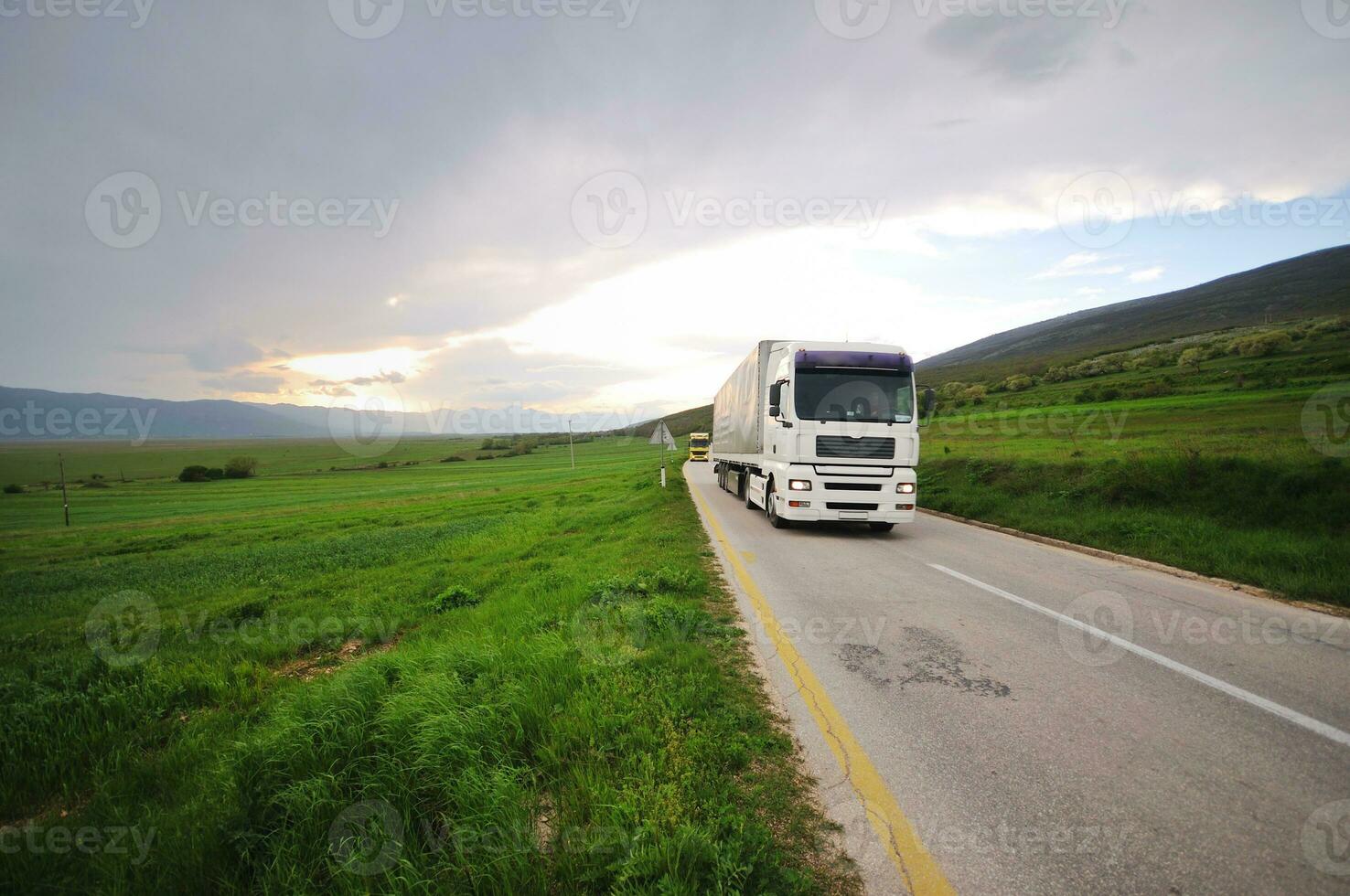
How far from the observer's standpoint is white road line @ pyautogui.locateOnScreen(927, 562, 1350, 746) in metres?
3.36

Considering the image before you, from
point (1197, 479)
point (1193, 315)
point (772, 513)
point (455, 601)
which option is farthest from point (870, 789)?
point (1193, 315)

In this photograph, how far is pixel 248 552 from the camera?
16234 mm

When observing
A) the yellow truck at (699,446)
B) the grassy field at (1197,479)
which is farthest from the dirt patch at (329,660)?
the yellow truck at (699,446)

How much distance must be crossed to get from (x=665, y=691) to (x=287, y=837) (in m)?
2.25

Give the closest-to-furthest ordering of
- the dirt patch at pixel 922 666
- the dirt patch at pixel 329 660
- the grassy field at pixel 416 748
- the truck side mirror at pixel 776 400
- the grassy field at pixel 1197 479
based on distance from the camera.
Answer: the grassy field at pixel 416 748
the dirt patch at pixel 922 666
the dirt patch at pixel 329 660
the grassy field at pixel 1197 479
the truck side mirror at pixel 776 400

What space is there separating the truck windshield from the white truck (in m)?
0.02

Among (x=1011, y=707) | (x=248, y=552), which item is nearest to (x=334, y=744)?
(x=1011, y=707)

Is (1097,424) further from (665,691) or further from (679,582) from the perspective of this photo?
(665,691)

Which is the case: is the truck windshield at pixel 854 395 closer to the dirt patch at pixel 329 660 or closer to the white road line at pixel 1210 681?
the white road line at pixel 1210 681

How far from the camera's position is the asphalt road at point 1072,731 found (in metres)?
2.36

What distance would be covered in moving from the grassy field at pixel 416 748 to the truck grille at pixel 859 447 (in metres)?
3.90

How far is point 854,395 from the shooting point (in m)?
10.9

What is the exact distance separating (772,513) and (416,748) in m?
9.79

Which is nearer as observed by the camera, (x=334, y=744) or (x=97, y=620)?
(x=334, y=744)
